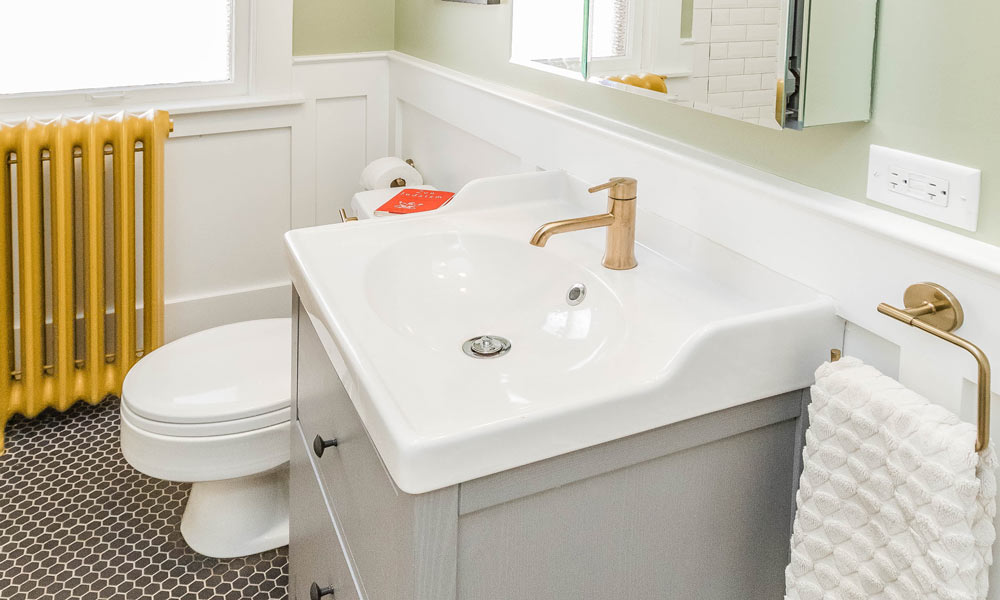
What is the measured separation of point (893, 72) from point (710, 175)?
1.01 ft

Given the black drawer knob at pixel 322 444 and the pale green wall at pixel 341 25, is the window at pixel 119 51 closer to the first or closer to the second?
the pale green wall at pixel 341 25

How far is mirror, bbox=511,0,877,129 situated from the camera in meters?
1.01

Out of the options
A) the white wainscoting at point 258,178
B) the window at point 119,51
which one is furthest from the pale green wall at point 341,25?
the window at point 119,51

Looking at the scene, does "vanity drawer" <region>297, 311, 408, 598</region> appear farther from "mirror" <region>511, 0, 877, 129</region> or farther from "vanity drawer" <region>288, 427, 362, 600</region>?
"mirror" <region>511, 0, 877, 129</region>

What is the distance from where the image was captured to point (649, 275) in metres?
1.29

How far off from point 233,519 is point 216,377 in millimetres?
324

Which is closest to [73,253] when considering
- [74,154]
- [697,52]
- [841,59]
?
[74,154]

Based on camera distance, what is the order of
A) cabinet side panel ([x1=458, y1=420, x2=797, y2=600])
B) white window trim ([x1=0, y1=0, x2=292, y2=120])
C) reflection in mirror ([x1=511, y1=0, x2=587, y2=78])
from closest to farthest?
cabinet side panel ([x1=458, y1=420, x2=797, y2=600]) → reflection in mirror ([x1=511, y1=0, x2=587, y2=78]) → white window trim ([x1=0, y1=0, x2=292, y2=120])

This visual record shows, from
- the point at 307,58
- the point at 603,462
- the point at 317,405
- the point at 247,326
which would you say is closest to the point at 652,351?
the point at 603,462

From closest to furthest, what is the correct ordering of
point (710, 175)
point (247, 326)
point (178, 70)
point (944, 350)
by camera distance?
1. point (944, 350)
2. point (710, 175)
3. point (247, 326)
4. point (178, 70)

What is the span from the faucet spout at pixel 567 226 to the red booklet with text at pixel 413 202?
2.52 feet

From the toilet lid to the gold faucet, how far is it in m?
0.81

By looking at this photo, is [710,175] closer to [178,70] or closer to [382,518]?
[382,518]

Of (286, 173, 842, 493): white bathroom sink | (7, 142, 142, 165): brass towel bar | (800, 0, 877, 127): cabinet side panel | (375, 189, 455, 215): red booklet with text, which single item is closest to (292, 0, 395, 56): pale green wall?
(7, 142, 142, 165): brass towel bar
